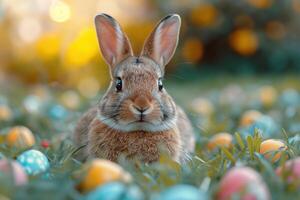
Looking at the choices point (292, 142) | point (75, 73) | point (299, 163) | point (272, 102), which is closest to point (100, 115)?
point (292, 142)

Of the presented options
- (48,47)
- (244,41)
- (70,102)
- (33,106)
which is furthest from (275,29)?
(33,106)

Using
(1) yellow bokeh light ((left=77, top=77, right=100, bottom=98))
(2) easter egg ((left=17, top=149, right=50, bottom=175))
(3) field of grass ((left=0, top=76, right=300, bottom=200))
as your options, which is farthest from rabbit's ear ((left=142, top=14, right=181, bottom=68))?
(1) yellow bokeh light ((left=77, top=77, right=100, bottom=98))

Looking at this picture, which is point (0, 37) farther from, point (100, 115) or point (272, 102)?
point (100, 115)

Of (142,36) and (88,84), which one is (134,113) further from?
(142,36)

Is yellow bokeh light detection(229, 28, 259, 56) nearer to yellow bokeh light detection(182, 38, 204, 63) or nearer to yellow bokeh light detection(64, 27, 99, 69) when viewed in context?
yellow bokeh light detection(182, 38, 204, 63)

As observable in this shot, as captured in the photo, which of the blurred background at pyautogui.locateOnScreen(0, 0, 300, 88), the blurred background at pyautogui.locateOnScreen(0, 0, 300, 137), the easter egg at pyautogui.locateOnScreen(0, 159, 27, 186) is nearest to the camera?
the easter egg at pyautogui.locateOnScreen(0, 159, 27, 186)

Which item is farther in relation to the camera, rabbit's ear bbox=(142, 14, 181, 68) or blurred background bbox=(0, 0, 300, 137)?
blurred background bbox=(0, 0, 300, 137)
